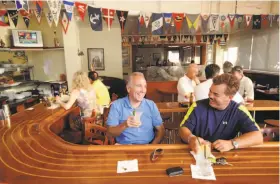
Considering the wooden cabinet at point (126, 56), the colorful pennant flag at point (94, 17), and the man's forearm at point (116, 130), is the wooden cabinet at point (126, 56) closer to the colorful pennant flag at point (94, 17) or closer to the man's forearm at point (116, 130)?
the colorful pennant flag at point (94, 17)

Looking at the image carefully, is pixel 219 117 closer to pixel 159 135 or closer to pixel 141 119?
pixel 159 135

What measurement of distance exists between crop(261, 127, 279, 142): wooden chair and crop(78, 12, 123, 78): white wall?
5541 mm

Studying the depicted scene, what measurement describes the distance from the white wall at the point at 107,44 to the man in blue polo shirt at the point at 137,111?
16.5 ft

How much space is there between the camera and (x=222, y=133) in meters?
1.76

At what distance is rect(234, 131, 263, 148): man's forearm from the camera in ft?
4.91

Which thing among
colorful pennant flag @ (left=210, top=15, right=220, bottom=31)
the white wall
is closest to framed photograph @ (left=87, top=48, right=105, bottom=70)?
the white wall

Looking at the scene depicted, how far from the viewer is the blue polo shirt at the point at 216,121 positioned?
1725mm

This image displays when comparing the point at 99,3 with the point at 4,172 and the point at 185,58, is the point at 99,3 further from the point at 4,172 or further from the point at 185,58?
the point at 185,58

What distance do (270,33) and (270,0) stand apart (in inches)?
44.2

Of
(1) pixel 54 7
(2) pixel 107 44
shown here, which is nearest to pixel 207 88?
(1) pixel 54 7

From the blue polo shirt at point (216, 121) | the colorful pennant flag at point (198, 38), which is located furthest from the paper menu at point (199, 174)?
the colorful pennant flag at point (198, 38)

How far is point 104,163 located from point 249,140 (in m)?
A: 1.12

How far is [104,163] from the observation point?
135 cm

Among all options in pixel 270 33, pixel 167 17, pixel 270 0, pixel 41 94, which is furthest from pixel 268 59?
pixel 41 94
